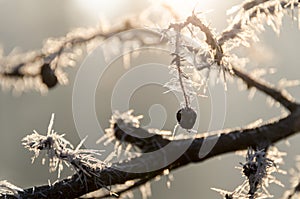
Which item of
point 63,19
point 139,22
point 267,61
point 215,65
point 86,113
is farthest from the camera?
point 63,19

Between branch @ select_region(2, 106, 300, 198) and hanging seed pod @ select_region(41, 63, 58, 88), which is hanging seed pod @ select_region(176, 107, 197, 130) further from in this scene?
hanging seed pod @ select_region(41, 63, 58, 88)

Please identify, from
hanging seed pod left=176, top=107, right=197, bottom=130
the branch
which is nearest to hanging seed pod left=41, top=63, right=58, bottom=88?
the branch

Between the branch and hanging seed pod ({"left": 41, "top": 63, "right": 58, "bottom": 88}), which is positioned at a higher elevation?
hanging seed pod ({"left": 41, "top": 63, "right": 58, "bottom": 88})

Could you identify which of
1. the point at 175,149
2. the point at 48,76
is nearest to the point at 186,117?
the point at 175,149

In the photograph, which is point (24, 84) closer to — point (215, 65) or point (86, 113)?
point (86, 113)

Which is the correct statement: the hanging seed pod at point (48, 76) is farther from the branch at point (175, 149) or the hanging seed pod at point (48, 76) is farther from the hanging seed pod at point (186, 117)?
the hanging seed pod at point (186, 117)

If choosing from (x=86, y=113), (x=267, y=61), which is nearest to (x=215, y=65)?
(x=86, y=113)

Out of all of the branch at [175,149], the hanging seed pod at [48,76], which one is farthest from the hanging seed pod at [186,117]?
the hanging seed pod at [48,76]
